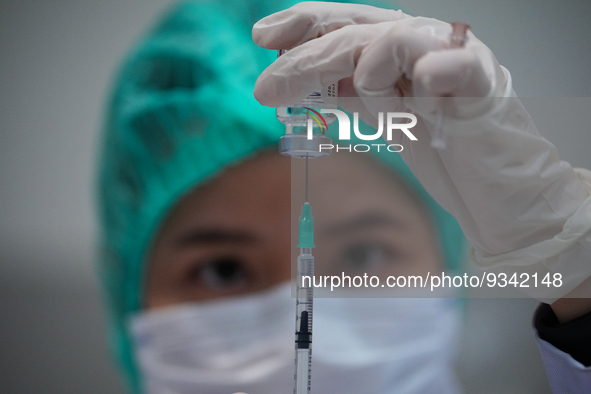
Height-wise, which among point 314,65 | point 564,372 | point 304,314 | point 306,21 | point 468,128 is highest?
point 306,21

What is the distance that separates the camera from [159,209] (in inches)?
44.4

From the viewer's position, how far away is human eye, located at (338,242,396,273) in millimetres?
1021

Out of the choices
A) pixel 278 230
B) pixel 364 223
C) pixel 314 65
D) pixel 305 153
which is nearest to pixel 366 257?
pixel 364 223

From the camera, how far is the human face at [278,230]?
1.01m

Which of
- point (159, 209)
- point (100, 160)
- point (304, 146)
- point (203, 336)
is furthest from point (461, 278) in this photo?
point (100, 160)

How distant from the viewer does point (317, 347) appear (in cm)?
103

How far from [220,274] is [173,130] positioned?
43 cm

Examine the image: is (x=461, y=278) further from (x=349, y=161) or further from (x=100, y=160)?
(x=100, y=160)

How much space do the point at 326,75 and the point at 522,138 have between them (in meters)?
→ 0.38

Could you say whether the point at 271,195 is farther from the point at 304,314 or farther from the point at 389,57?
the point at 389,57

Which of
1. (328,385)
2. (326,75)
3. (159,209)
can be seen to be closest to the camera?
(326,75)

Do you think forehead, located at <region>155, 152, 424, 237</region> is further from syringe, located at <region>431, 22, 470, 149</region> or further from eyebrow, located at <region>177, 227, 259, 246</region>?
syringe, located at <region>431, 22, 470, 149</region>

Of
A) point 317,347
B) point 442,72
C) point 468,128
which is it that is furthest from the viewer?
point 317,347

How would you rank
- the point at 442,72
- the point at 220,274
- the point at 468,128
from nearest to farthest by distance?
1. the point at 442,72
2. the point at 468,128
3. the point at 220,274
